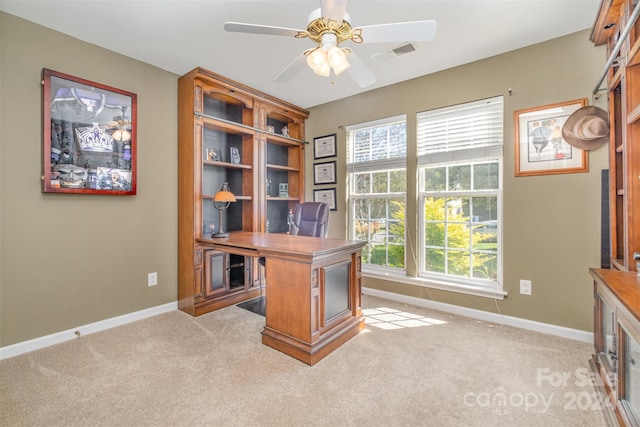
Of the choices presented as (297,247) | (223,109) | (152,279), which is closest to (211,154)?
(223,109)

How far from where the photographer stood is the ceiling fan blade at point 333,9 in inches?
55.2

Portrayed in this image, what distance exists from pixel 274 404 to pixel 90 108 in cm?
283

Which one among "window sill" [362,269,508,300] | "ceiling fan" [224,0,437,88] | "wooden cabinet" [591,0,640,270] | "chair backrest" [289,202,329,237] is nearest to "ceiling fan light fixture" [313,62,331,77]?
"ceiling fan" [224,0,437,88]

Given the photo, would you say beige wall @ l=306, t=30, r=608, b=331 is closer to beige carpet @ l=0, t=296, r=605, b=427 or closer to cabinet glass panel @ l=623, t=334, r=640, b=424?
beige carpet @ l=0, t=296, r=605, b=427

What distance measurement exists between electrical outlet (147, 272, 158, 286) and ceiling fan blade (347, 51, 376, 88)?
274 centimetres

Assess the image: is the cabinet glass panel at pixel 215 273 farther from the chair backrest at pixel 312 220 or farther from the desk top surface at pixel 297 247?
the chair backrest at pixel 312 220

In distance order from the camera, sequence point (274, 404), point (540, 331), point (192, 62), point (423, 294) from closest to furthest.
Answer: point (274, 404) < point (540, 331) < point (192, 62) < point (423, 294)

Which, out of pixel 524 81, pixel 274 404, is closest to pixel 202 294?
pixel 274 404

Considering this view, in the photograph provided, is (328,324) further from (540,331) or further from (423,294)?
(540,331)

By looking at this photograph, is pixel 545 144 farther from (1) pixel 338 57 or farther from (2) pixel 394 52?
(1) pixel 338 57

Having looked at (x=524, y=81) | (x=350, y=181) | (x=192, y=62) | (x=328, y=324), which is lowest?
(x=328, y=324)

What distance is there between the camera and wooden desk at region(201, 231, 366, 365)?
6.76 ft

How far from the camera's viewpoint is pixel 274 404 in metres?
1.61

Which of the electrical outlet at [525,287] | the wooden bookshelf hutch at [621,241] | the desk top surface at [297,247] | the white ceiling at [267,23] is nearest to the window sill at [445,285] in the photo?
the electrical outlet at [525,287]
